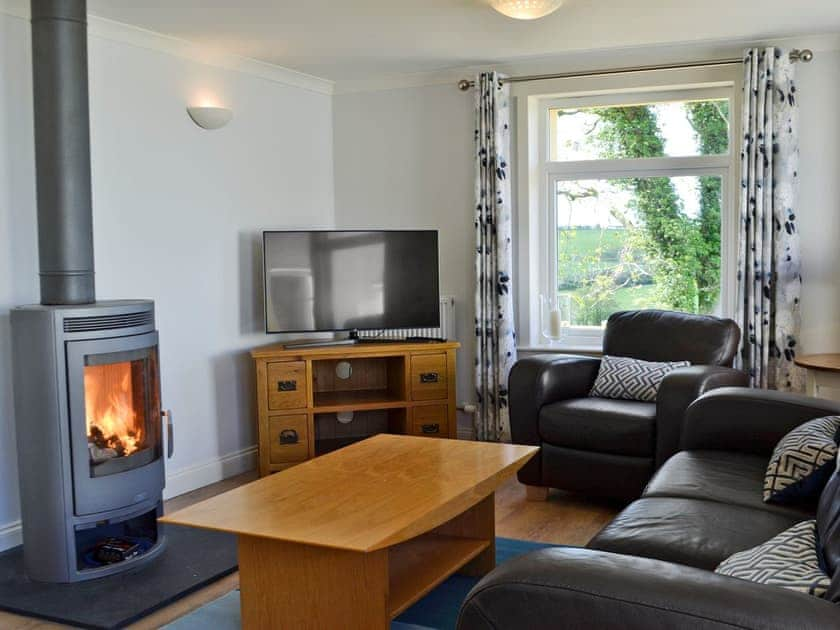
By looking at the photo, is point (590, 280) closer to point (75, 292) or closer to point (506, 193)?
point (506, 193)

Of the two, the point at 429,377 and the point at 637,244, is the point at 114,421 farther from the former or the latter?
the point at 637,244

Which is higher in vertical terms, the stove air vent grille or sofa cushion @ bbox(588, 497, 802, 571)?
the stove air vent grille

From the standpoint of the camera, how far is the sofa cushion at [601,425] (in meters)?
3.97

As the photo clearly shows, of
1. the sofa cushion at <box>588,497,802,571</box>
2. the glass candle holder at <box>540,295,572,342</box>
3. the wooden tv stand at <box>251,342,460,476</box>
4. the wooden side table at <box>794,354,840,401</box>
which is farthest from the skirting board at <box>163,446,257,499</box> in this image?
the wooden side table at <box>794,354,840,401</box>

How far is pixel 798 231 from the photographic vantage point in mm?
4770

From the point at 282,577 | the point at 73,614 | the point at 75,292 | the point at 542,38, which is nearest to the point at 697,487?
the point at 282,577

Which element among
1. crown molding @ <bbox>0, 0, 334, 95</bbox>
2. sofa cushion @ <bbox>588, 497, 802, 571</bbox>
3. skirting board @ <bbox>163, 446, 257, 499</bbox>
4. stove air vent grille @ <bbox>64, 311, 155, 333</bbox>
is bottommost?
skirting board @ <bbox>163, 446, 257, 499</bbox>

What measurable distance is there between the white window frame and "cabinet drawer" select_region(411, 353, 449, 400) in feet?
2.10

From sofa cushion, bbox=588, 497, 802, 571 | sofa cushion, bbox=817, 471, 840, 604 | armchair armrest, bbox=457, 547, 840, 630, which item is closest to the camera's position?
armchair armrest, bbox=457, 547, 840, 630

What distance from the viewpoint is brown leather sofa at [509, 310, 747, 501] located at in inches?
154

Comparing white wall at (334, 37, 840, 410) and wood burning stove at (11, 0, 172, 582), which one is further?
white wall at (334, 37, 840, 410)

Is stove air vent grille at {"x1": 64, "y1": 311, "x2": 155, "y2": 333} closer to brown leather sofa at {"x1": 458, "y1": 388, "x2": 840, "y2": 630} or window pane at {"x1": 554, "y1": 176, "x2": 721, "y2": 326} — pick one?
brown leather sofa at {"x1": 458, "y1": 388, "x2": 840, "y2": 630}

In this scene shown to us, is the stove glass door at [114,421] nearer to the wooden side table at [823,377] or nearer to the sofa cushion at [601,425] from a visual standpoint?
the sofa cushion at [601,425]

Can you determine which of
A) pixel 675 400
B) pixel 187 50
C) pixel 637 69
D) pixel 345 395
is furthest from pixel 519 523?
pixel 187 50
